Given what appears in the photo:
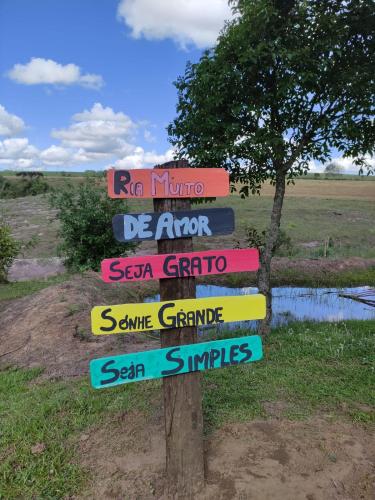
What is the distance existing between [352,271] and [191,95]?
10.4 metres

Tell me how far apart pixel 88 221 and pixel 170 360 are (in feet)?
27.9

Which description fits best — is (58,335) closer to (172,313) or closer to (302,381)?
(302,381)

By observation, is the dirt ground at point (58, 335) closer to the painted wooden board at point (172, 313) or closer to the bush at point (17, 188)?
the painted wooden board at point (172, 313)

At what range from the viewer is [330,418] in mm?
4113

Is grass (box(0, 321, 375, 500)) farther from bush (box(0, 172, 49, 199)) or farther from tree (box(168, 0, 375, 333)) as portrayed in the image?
bush (box(0, 172, 49, 199))

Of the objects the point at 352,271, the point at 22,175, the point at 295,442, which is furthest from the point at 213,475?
the point at 22,175

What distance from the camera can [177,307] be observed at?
10.1 feet

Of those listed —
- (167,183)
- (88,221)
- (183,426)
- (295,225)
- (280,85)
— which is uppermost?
(280,85)

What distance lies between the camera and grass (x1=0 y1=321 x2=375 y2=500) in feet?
11.4

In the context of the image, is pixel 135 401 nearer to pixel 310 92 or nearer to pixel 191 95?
pixel 191 95

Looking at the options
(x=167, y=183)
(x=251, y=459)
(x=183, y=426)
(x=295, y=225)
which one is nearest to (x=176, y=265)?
(x=167, y=183)

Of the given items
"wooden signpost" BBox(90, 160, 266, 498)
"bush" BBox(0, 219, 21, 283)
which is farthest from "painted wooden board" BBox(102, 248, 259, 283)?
"bush" BBox(0, 219, 21, 283)

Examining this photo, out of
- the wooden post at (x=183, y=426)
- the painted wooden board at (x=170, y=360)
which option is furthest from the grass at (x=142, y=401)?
the painted wooden board at (x=170, y=360)

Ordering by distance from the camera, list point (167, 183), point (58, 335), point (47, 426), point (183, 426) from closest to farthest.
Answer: point (167, 183)
point (183, 426)
point (47, 426)
point (58, 335)
